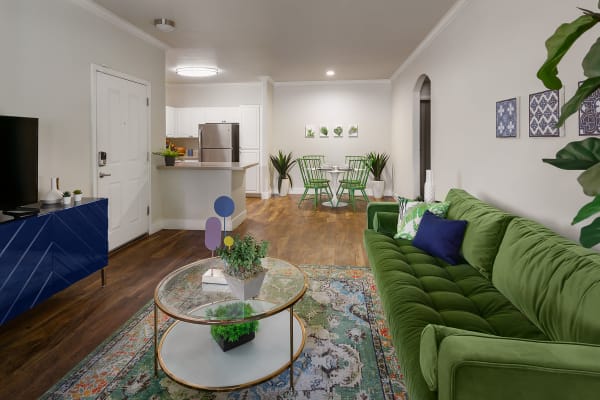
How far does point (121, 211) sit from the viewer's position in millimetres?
4496

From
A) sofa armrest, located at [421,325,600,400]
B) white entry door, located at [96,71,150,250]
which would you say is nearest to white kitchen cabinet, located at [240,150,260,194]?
white entry door, located at [96,71,150,250]

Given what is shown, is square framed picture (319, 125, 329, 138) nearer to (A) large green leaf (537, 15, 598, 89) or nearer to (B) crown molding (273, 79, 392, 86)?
(B) crown molding (273, 79, 392, 86)

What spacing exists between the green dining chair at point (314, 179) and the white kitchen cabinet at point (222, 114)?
5.69 feet

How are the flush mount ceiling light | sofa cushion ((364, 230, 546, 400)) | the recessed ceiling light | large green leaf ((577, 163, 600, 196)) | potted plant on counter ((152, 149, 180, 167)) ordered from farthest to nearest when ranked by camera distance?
the recessed ceiling light
potted plant on counter ((152, 149, 180, 167))
the flush mount ceiling light
sofa cushion ((364, 230, 546, 400))
large green leaf ((577, 163, 600, 196))

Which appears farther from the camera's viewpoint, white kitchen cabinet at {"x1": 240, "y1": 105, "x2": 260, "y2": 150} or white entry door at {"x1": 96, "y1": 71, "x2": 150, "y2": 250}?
white kitchen cabinet at {"x1": 240, "y1": 105, "x2": 260, "y2": 150}

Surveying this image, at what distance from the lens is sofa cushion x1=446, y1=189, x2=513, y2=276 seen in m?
2.30

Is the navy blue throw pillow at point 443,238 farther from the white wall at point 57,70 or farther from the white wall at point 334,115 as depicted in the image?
the white wall at point 334,115

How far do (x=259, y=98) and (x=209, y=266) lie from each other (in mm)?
6829

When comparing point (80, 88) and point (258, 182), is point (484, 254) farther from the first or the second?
point (258, 182)

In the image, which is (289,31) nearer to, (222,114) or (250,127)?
(250,127)

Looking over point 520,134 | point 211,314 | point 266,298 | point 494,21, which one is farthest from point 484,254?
point 494,21

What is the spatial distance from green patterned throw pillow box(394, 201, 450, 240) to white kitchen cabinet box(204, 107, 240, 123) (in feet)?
20.6

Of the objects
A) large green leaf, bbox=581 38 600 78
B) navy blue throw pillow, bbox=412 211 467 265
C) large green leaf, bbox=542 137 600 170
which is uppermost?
large green leaf, bbox=581 38 600 78

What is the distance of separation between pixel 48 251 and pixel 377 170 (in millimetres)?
6904
